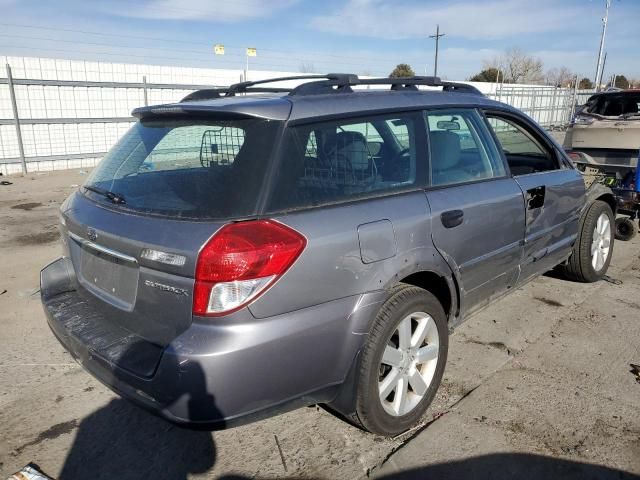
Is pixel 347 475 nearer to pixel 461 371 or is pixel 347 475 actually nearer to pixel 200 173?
pixel 461 371

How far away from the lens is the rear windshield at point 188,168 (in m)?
2.23

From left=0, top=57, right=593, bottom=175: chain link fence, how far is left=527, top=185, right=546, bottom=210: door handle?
11038 mm

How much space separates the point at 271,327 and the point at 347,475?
0.89 m

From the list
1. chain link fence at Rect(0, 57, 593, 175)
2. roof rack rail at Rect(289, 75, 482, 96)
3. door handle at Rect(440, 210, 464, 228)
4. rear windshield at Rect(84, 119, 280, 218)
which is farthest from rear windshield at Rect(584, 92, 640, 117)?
chain link fence at Rect(0, 57, 593, 175)

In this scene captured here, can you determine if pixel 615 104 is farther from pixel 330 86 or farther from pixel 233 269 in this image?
pixel 233 269

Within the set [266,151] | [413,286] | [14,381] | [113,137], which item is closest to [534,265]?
[413,286]

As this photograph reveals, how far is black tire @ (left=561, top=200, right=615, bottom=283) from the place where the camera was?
181 inches

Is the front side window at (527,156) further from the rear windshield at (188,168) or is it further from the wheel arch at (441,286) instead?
the rear windshield at (188,168)

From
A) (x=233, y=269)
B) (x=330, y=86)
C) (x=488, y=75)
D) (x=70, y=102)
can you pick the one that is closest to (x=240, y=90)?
(x=330, y=86)

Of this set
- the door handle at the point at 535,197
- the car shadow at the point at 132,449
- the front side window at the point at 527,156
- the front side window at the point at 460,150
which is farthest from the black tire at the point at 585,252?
the car shadow at the point at 132,449

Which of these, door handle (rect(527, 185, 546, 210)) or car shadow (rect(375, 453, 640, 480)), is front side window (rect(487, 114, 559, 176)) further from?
car shadow (rect(375, 453, 640, 480))

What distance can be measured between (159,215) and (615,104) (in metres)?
8.40

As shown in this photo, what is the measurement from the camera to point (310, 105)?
8.16ft

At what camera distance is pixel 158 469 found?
2484 mm
